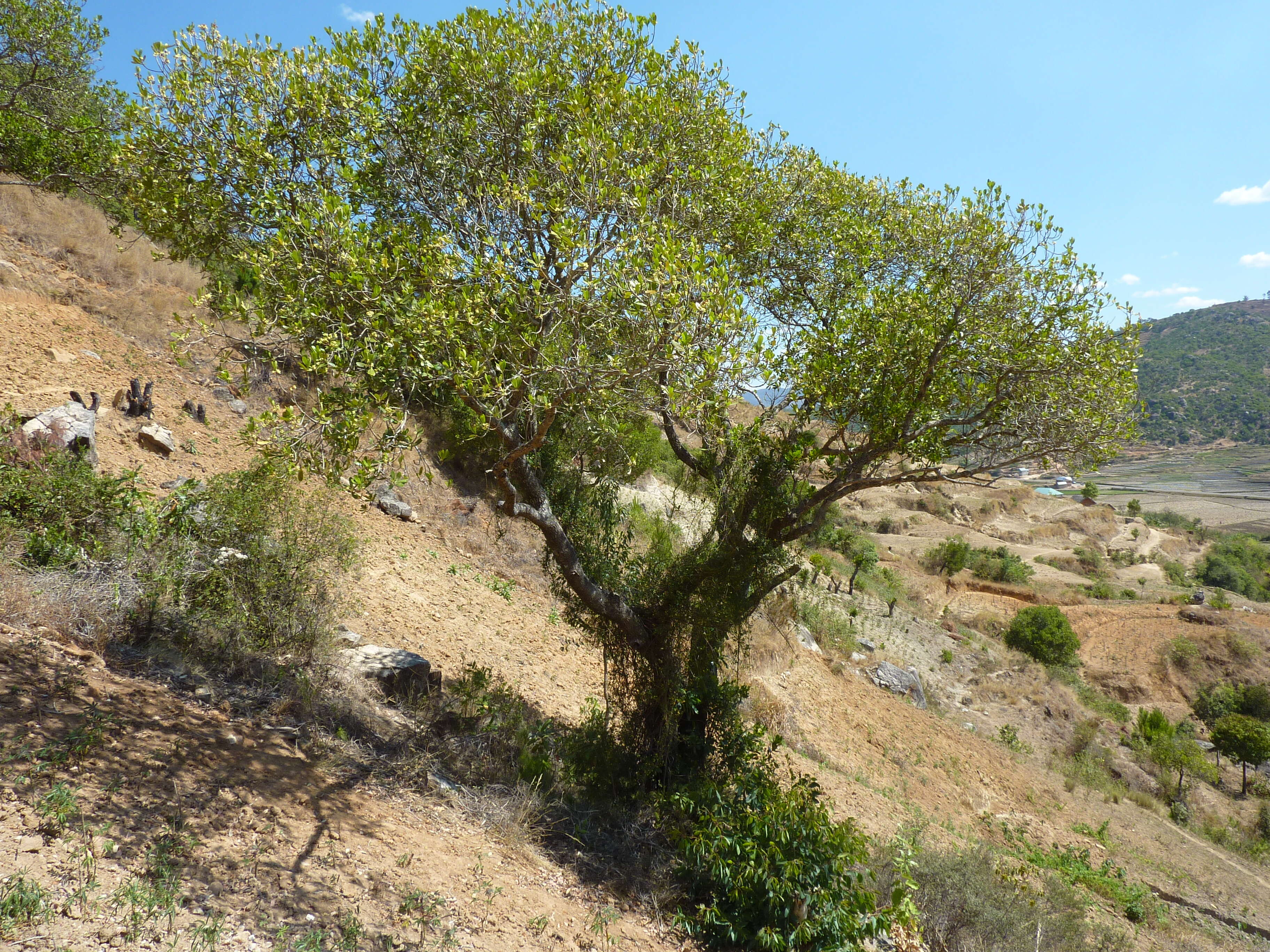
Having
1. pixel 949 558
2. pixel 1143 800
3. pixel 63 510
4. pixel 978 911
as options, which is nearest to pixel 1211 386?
pixel 949 558

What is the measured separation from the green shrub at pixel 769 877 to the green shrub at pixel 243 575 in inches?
163

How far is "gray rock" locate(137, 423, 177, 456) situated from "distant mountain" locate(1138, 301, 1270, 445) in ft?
430

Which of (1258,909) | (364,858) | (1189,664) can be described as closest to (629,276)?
(364,858)

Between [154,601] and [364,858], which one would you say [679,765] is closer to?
[364,858]

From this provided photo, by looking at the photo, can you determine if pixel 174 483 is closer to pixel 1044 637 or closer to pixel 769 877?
pixel 769 877

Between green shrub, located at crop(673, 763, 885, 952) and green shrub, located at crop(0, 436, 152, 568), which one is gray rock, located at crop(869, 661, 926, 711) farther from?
green shrub, located at crop(0, 436, 152, 568)

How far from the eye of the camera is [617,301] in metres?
5.41

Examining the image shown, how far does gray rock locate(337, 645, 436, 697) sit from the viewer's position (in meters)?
7.21

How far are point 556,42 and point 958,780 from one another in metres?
14.8

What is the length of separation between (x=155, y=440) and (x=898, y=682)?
17.2 metres

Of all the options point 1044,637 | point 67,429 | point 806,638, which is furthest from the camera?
point 1044,637

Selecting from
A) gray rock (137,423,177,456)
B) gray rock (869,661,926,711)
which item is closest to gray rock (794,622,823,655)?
gray rock (869,661,926,711)

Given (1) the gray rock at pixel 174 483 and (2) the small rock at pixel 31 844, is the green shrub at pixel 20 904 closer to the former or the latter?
(2) the small rock at pixel 31 844

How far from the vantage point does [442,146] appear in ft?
20.9
